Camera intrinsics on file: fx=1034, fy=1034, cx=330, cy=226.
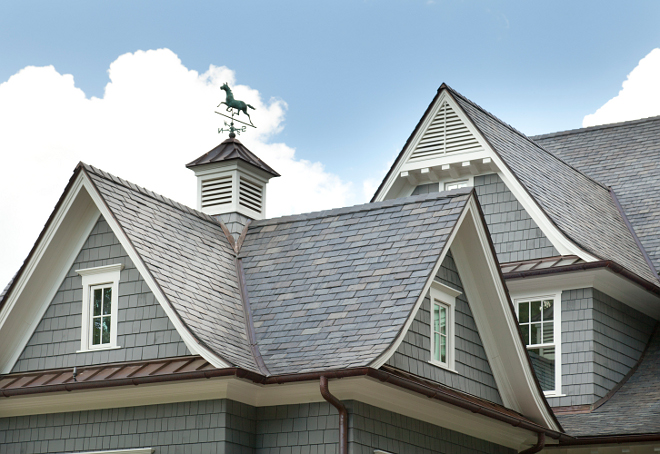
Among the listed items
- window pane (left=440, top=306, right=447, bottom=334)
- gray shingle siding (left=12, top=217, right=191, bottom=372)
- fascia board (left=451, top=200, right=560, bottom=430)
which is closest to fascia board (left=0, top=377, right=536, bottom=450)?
gray shingle siding (left=12, top=217, right=191, bottom=372)

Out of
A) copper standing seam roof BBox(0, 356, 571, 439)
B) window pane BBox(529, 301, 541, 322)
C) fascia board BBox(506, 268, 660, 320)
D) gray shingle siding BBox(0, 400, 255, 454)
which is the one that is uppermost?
fascia board BBox(506, 268, 660, 320)

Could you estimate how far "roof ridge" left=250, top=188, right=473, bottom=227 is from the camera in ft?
52.3

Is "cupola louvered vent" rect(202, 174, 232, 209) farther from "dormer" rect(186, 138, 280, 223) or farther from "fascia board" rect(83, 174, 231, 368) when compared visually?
"fascia board" rect(83, 174, 231, 368)

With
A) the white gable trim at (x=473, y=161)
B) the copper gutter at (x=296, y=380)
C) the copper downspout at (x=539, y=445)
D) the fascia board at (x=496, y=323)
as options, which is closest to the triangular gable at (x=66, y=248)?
the copper gutter at (x=296, y=380)

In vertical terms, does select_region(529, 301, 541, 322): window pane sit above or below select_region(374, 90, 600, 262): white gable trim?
below

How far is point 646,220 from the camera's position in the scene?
22125 millimetres

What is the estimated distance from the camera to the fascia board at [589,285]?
19.0 metres

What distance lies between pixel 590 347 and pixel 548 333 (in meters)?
0.89

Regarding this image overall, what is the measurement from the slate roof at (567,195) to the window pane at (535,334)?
178cm

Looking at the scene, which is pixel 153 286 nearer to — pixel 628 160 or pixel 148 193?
pixel 148 193

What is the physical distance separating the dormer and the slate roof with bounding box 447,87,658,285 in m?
5.12

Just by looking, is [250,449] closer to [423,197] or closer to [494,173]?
[423,197]

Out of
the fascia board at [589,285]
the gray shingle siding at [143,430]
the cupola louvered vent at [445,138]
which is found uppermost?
the cupola louvered vent at [445,138]

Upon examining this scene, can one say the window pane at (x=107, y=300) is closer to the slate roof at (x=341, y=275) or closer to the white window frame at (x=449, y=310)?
the slate roof at (x=341, y=275)
